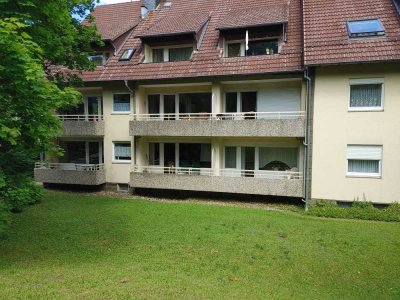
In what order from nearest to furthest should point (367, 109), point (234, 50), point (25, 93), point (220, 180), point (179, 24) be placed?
point (25, 93) < point (367, 109) < point (220, 180) < point (234, 50) < point (179, 24)

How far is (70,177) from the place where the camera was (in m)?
18.3

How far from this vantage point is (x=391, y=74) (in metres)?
13.3

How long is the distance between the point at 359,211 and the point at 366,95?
16.6 feet

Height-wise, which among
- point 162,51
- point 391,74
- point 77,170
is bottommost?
point 77,170

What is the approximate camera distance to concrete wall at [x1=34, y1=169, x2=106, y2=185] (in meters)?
17.9

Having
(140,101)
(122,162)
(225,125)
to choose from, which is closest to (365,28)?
(225,125)

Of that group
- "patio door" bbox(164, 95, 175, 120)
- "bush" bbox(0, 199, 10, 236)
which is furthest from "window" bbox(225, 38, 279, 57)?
"bush" bbox(0, 199, 10, 236)

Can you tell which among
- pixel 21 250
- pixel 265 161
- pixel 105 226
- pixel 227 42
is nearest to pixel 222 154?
pixel 265 161

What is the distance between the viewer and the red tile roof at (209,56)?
15531 millimetres

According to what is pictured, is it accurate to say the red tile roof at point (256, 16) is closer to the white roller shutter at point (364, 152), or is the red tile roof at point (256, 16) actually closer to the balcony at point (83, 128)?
the white roller shutter at point (364, 152)

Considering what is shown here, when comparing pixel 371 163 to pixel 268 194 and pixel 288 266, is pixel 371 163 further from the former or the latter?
pixel 288 266

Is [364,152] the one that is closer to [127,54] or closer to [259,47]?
[259,47]

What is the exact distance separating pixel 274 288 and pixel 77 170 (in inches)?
581

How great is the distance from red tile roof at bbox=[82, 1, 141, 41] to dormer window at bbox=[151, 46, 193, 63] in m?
3.11
